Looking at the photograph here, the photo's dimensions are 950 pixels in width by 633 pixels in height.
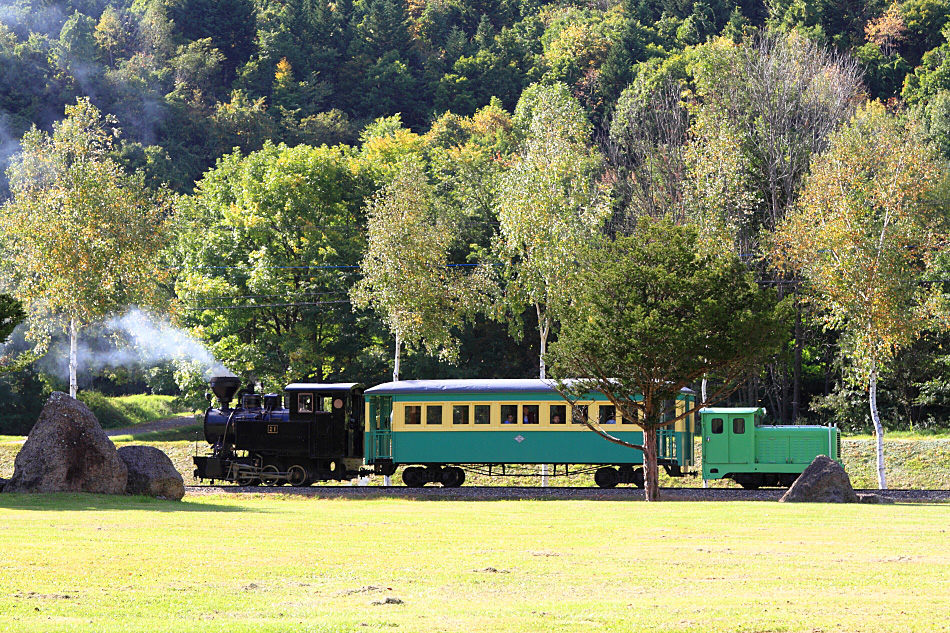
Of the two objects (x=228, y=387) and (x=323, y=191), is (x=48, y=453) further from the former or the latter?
(x=323, y=191)

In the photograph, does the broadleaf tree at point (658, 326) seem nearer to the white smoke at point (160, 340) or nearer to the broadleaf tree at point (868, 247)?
the broadleaf tree at point (868, 247)

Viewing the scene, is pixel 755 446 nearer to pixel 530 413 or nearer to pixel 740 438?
pixel 740 438

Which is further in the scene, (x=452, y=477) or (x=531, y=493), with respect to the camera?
(x=452, y=477)

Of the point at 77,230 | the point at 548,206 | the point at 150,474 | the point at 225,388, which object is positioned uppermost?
the point at 548,206

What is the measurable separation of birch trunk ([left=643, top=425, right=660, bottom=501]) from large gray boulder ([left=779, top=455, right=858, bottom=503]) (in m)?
3.43

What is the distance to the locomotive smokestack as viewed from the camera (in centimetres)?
3631

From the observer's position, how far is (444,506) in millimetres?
28031

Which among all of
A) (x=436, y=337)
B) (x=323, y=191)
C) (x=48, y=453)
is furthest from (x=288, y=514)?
(x=323, y=191)

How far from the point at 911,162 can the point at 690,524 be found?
22191mm

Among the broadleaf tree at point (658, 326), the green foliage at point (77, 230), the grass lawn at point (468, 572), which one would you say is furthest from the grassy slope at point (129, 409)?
the grass lawn at point (468, 572)

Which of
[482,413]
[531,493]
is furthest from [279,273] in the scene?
[531,493]

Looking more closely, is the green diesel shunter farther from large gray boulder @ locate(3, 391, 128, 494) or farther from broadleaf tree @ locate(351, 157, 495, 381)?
large gray boulder @ locate(3, 391, 128, 494)

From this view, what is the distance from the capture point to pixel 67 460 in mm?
27203

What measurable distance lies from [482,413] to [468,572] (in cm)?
2018
